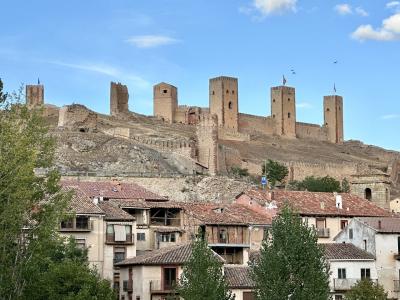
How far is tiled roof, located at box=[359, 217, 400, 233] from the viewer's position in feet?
221

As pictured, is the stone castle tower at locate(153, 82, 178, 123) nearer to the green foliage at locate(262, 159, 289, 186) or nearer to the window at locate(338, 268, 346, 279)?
the green foliage at locate(262, 159, 289, 186)

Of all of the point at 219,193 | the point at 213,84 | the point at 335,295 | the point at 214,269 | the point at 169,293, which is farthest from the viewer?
the point at 213,84

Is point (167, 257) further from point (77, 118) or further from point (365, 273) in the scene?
point (77, 118)

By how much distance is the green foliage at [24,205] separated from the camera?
42625 millimetres

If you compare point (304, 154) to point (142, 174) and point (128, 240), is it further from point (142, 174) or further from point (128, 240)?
point (128, 240)

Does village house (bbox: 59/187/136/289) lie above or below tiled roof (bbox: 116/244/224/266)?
above

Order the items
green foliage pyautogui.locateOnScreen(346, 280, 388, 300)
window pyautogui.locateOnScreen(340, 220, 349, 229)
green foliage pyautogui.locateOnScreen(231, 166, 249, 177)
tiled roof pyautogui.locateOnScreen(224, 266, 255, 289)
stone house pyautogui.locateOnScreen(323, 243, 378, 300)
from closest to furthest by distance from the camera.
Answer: green foliage pyautogui.locateOnScreen(346, 280, 388, 300) → tiled roof pyautogui.locateOnScreen(224, 266, 255, 289) → stone house pyautogui.locateOnScreen(323, 243, 378, 300) → window pyautogui.locateOnScreen(340, 220, 349, 229) → green foliage pyautogui.locateOnScreen(231, 166, 249, 177)

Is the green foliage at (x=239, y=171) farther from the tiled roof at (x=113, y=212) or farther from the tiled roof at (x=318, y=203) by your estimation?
the tiled roof at (x=113, y=212)

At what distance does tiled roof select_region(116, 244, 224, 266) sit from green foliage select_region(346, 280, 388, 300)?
26.5ft

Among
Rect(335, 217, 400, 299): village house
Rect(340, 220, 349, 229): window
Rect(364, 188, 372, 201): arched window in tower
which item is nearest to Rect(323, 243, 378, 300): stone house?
Rect(335, 217, 400, 299): village house

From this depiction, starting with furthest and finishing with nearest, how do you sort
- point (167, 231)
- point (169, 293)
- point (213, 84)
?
point (213, 84), point (167, 231), point (169, 293)

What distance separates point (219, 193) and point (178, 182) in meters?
5.21

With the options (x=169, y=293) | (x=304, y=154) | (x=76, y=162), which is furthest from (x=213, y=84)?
(x=169, y=293)

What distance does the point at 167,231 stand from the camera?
6906 cm
